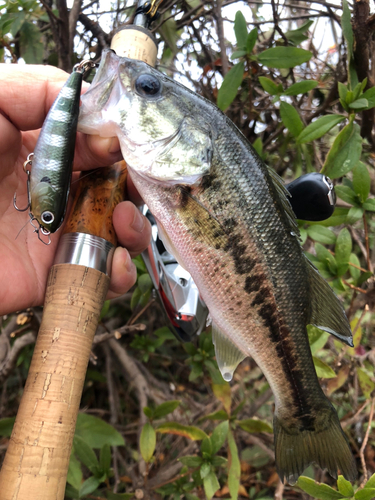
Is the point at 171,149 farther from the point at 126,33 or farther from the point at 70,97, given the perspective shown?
the point at 126,33

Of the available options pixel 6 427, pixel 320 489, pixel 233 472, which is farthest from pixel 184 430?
pixel 6 427

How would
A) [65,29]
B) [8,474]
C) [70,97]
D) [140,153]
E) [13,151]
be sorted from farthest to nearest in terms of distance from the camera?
[65,29] < [13,151] < [140,153] < [70,97] < [8,474]

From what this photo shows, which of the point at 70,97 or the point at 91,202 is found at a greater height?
→ the point at 70,97

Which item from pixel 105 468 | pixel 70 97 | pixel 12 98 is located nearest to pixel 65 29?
pixel 12 98

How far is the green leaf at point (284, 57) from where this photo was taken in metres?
1.54

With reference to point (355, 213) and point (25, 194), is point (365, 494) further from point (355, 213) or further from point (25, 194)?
point (25, 194)

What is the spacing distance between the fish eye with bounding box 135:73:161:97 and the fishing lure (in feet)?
0.65

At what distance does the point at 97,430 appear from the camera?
A: 5.31 feet

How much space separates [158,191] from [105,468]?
3.93 feet

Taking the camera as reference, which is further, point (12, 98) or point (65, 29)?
point (65, 29)

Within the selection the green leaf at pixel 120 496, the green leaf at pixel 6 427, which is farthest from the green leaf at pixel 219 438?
the green leaf at pixel 6 427

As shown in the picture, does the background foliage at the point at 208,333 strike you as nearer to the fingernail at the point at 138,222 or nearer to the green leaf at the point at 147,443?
the green leaf at the point at 147,443

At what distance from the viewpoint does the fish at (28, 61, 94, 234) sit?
82 centimetres

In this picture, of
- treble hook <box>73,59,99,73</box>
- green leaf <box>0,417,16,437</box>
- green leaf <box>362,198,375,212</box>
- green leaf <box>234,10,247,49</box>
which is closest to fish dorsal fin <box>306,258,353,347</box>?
green leaf <box>362,198,375,212</box>
